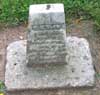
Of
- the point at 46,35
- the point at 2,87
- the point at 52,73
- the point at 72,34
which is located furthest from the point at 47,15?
the point at 72,34

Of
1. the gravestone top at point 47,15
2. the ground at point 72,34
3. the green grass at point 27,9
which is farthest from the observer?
the green grass at point 27,9

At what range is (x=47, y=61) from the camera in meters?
4.94

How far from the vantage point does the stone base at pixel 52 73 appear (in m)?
4.77

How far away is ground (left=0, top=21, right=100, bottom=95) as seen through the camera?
15.6 feet

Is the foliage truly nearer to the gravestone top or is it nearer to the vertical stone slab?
the vertical stone slab

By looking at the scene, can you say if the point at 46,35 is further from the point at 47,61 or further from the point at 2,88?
the point at 2,88

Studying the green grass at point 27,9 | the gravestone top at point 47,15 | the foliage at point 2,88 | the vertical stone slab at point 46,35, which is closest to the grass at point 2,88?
the foliage at point 2,88

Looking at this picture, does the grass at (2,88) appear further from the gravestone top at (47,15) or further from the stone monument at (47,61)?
the gravestone top at (47,15)

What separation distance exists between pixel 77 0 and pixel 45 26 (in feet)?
5.96

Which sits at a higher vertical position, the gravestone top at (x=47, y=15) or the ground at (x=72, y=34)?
the gravestone top at (x=47, y=15)

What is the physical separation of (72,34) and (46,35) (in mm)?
1142

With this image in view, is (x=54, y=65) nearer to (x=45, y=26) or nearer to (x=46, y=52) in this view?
(x=46, y=52)

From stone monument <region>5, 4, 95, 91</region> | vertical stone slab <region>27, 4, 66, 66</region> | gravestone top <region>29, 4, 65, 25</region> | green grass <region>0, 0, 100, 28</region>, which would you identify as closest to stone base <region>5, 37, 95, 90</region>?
stone monument <region>5, 4, 95, 91</region>

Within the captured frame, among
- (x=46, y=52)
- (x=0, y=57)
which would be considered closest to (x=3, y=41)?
(x=0, y=57)
